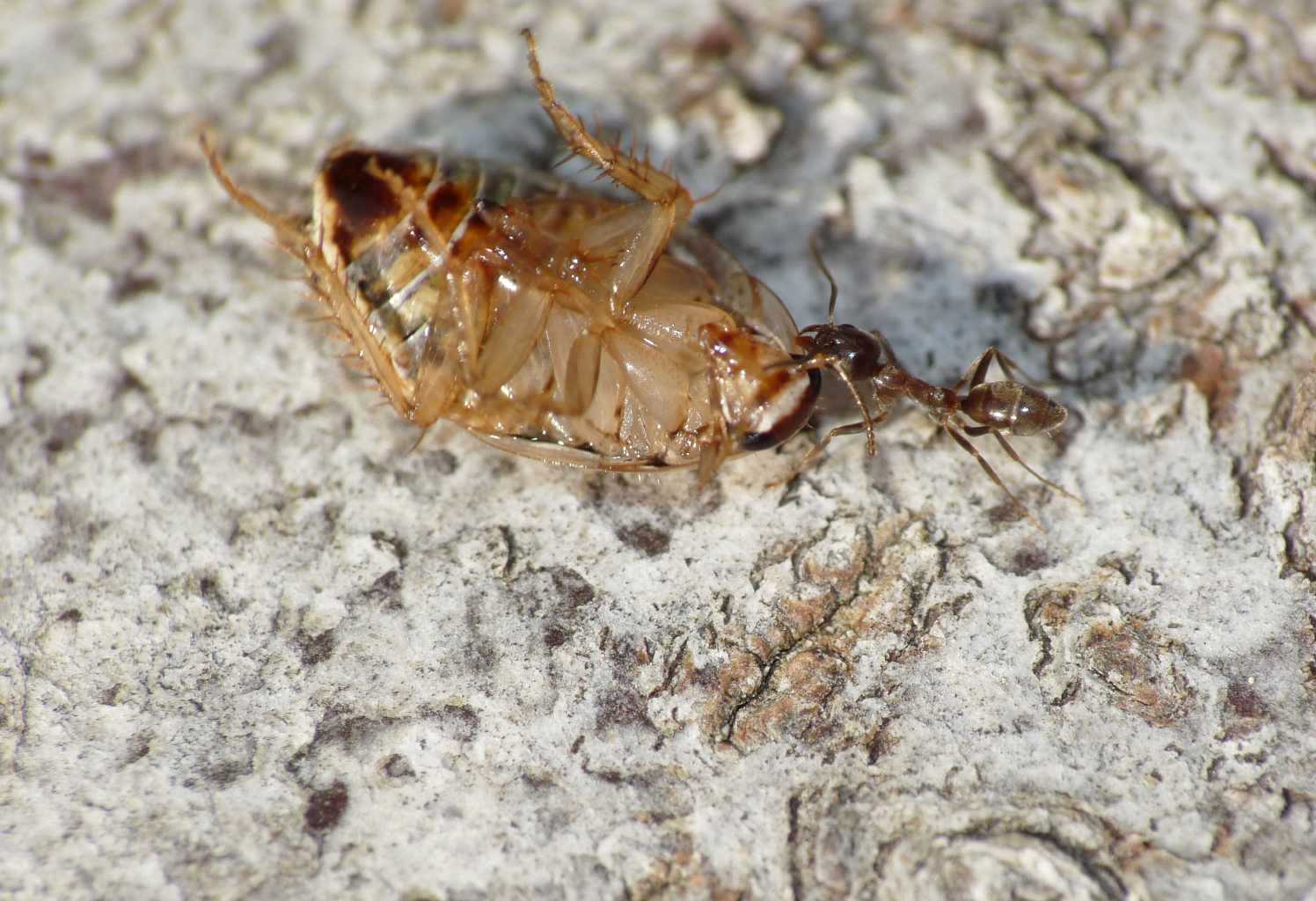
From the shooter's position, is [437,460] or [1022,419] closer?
[1022,419]

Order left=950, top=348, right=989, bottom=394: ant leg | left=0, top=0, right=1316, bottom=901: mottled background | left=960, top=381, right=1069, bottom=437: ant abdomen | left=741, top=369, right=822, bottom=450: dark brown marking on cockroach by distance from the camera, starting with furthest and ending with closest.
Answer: left=950, top=348, right=989, bottom=394: ant leg
left=960, top=381, right=1069, bottom=437: ant abdomen
left=741, top=369, right=822, bottom=450: dark brown marking on cockroach
left=0, top=0, right=1316, bottom=901: mottled background

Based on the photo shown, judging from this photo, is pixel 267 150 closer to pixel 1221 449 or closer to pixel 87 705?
pixel 87 705

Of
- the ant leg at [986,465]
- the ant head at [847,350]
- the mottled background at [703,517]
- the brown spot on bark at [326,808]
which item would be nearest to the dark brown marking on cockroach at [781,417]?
the ant head at [847,350]

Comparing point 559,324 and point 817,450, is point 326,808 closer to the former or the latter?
point 559,324

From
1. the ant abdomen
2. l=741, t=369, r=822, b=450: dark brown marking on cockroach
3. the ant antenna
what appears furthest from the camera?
the ant antenna

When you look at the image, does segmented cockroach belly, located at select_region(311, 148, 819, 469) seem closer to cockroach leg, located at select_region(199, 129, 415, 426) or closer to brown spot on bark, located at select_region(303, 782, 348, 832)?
cockroach leg, located at select_region(199, 129, 415, 426)

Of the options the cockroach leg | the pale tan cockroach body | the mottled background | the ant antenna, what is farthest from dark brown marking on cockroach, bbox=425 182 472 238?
the ant antenna

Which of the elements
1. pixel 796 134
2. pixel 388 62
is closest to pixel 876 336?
pixel 796 134
